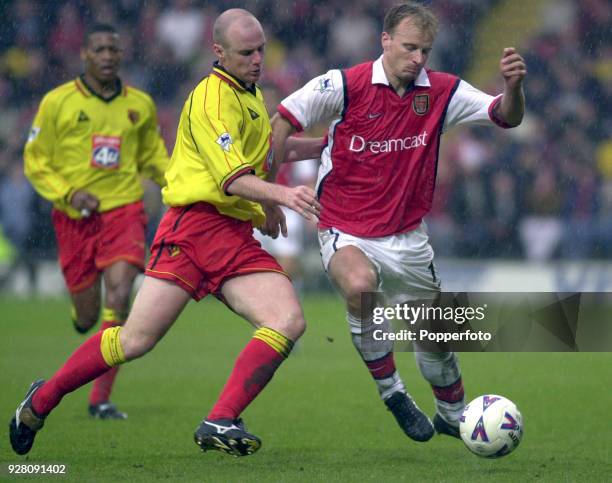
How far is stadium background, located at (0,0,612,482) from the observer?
10047 mm

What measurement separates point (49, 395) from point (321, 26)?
15235mm

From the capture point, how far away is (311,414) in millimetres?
8992

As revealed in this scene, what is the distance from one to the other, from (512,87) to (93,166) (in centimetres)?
364

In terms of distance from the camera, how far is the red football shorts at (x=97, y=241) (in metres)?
9.20

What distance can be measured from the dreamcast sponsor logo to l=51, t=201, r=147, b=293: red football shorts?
247cm

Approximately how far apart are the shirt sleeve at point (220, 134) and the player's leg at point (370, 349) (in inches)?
42.4

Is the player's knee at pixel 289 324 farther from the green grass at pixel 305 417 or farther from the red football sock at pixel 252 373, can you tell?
the green grass at pixel 305 417

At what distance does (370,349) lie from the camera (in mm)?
7301

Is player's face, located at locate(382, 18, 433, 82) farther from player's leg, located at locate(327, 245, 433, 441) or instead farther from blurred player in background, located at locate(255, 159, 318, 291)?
blurred player in background, located at locate(255, 159, 318, 291)

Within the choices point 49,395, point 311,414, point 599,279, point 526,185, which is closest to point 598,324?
point 599,279


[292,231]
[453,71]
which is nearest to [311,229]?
[292,231]

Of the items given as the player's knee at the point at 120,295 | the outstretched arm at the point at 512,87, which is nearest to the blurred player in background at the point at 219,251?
the outstretched arm at the point at 512,87

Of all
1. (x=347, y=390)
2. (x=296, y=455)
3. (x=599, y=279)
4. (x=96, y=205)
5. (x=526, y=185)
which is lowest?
(x=296, y=455)

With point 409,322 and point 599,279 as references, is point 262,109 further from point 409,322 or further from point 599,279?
point 599,279
